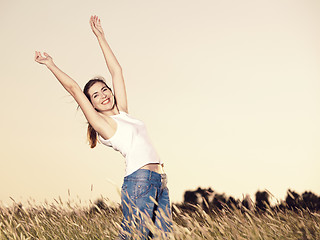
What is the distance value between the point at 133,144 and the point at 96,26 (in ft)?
5.80

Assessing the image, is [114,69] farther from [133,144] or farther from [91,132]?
[133,144]

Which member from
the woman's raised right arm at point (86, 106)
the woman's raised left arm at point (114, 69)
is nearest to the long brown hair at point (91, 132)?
the woman's raised left arm at point (114, 69)

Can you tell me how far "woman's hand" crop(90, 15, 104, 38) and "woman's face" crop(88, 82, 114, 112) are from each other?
2.71 ft

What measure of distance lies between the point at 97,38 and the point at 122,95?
764 millimetres

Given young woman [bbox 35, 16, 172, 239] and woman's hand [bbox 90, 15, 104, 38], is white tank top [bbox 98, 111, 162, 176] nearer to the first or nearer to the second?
young woman [bbox 35, 16, 172, 239]

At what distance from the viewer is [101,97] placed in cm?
405

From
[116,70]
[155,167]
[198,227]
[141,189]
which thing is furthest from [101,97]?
[198,227]

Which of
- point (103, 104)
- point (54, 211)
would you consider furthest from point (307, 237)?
point (54, 211)

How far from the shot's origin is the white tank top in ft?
11.6

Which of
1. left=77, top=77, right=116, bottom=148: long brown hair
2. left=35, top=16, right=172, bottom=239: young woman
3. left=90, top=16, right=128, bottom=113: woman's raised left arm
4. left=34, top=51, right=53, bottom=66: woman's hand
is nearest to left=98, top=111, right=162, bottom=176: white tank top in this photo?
left=35, top=16, right=172, bottom=239: young woman

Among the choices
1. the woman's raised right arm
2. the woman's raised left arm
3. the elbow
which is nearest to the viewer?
the woman's raised right arm

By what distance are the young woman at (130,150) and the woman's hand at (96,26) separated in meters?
0.74

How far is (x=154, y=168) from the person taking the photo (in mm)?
3578

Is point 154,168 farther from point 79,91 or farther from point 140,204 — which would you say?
point 79,91
